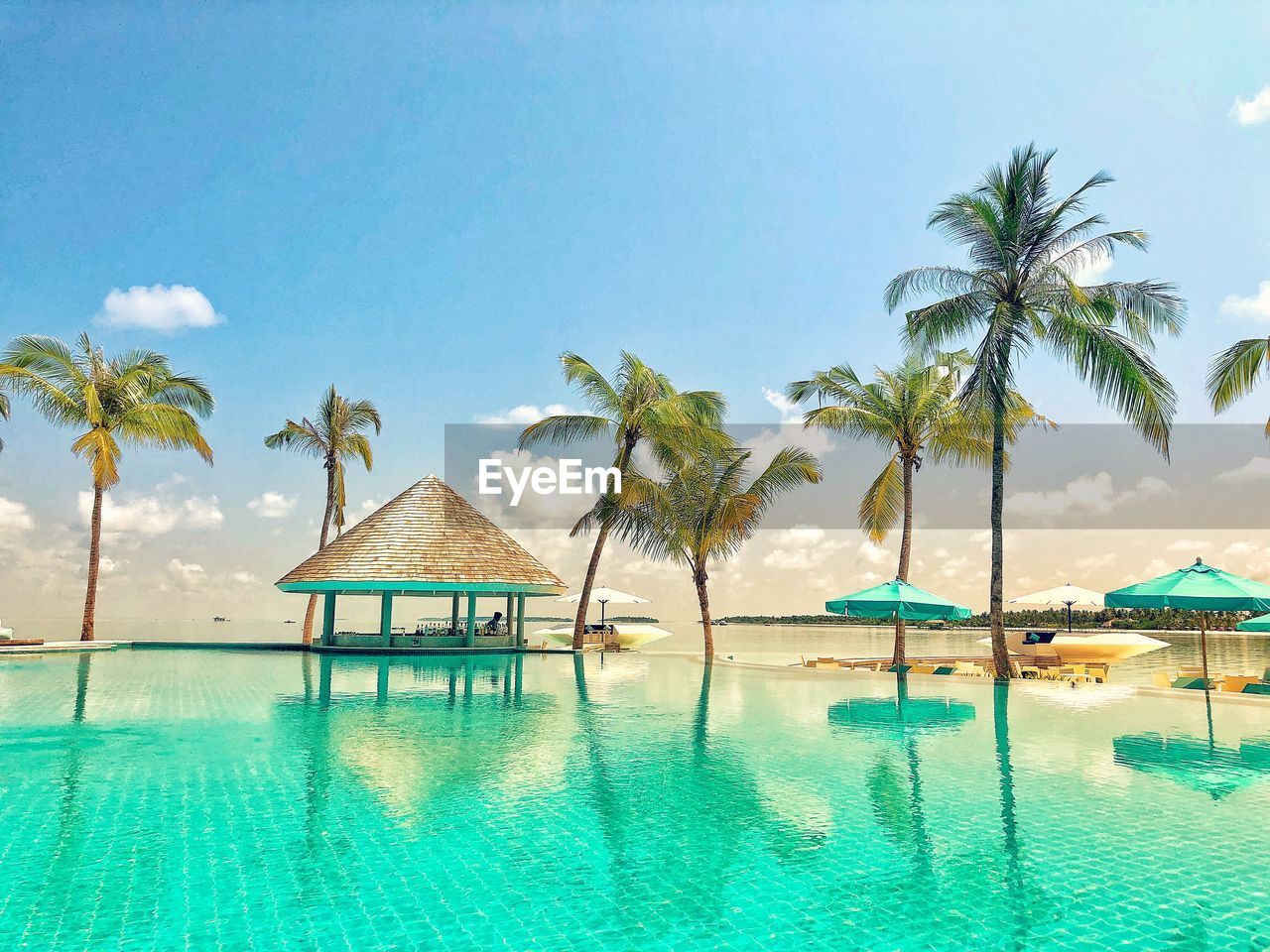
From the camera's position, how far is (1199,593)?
13.4 meters

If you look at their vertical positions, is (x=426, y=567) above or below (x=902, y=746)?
above

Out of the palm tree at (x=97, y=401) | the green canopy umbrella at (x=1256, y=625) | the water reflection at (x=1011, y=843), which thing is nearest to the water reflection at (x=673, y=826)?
the water reflection at (x=1011, y=843)

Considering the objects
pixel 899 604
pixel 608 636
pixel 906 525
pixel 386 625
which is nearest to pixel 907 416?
pixel 906 525

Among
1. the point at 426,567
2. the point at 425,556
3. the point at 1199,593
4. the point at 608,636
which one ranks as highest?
the point at 425,556

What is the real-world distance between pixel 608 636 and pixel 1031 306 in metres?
15.8

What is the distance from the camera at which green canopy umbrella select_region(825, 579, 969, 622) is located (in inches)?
653

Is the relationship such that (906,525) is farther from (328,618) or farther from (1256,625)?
(328,618)

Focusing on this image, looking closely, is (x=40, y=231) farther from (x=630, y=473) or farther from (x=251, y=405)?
(x=630, y=473)

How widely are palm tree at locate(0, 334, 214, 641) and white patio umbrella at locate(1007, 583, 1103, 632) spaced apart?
25.6 meters

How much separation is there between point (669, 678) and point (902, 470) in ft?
25.9

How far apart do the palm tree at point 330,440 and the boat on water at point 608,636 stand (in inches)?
322

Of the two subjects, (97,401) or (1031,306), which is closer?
(1031,306)

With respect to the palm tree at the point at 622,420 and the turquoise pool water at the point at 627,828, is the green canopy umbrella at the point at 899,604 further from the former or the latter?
the palm tree at the point at 622,420

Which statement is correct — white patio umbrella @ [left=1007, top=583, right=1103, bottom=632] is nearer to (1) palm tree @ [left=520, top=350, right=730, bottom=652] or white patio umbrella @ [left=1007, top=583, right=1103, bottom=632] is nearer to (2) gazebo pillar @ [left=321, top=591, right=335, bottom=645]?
(1) palm tree @ [left=520, top=350, right=730, bottom=652]
